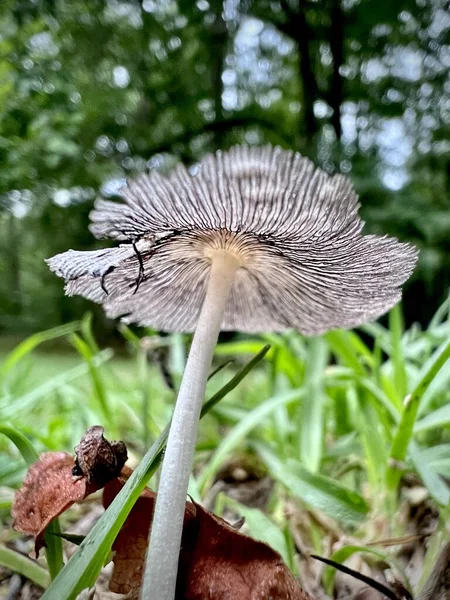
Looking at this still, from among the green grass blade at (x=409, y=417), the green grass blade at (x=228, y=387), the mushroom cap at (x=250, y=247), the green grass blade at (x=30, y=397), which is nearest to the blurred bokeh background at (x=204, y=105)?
the green grass blade at (x=30, y=397)

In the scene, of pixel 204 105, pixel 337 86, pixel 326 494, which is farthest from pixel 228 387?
pixel 337 86

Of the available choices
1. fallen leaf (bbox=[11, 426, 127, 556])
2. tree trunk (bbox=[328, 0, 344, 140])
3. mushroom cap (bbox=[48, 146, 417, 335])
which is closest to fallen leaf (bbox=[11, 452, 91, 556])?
fallen leaf (bbox=[11, 426, 127, 556])

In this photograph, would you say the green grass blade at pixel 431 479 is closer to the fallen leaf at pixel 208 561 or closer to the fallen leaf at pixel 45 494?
the fallen leaf at pixel 208 561

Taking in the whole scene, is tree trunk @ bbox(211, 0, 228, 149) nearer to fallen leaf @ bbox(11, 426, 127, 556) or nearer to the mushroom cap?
the mushroom cap

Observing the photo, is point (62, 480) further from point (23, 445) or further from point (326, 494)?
point (326, 494)

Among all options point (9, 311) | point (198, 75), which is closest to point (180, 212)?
point (9, 311)

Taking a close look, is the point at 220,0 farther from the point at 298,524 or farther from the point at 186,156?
the point at 298,524
